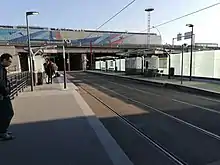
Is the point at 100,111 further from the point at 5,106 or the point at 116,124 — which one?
the point at 5,106

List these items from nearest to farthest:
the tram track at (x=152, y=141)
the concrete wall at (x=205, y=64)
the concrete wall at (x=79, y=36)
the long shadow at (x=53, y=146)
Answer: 1. the long shadow at (x=53, y=146)
2. the tram track at (x=152, y=141)
3. the concrete wall at (x=205, y=64)
4. the concrete wall at (x=79, y=36)

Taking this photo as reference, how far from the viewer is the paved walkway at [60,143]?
18.3 ft

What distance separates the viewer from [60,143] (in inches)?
264

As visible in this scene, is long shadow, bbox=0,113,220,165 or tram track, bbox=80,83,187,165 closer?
long shadow, bbox=0,113,220,165

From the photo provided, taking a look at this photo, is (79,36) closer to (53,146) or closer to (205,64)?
(205,64)

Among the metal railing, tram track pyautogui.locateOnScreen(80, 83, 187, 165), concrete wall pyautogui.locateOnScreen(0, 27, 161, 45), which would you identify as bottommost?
tram track pyautogui.locateOnScreen(80, 83, 187, 165)

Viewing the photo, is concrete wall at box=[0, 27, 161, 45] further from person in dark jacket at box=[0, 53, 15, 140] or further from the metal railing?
person in dark jacket at box=[0, 53, 15, 140]

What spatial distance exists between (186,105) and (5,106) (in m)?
8.88

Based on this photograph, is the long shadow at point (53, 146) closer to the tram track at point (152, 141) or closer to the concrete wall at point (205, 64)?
the tram track at point (152, 141)

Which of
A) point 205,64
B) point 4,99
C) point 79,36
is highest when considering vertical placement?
point 79,36

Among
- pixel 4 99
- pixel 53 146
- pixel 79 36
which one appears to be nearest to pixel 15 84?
pixel 4 99

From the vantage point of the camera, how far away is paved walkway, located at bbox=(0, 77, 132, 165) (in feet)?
18.3

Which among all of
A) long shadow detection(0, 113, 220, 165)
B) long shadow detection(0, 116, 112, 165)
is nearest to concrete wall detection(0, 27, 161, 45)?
long shadow detection(0, 116, 112, 165)

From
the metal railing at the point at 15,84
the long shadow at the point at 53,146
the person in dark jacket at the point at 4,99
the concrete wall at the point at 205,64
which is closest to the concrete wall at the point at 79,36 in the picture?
the concrete wall at the point at 205,64
